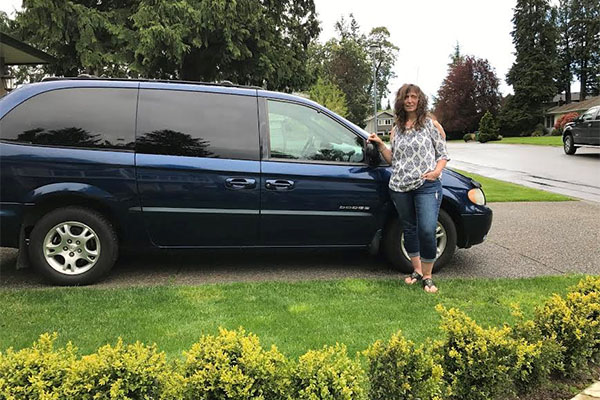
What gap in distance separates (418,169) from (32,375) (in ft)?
10.6

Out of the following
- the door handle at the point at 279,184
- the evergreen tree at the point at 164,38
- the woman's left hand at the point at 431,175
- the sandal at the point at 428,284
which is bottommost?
the sandal at the point at 428,284

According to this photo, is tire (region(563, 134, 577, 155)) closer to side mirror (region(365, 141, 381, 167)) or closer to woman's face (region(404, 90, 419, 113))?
side mirror (region(365, 141, 381, 167))

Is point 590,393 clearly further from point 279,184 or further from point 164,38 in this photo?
point 164,38

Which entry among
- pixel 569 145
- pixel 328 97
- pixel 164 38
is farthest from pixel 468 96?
pixel 164 38

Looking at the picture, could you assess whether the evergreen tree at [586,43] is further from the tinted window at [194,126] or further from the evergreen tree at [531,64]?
the tinted window at [194,126]

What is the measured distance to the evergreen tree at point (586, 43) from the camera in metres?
65.2

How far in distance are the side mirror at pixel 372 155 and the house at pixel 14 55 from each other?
37.5 feet

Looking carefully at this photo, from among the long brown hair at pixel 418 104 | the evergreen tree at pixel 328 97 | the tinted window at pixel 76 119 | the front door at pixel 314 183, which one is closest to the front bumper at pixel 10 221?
the tinted window at pixel 76 119

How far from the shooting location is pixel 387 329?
3.36 m

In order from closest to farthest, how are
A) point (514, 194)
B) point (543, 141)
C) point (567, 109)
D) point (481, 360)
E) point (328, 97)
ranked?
1. point (481, 360)
2. point (514, 194)
3. point (543, 141)
4. point (328, 97)
5. point (567, 109)

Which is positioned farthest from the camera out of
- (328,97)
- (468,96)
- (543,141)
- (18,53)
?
(468,96)

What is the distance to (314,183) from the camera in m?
4.46

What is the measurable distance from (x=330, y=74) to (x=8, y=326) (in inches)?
2671

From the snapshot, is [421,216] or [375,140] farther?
[375,140]
